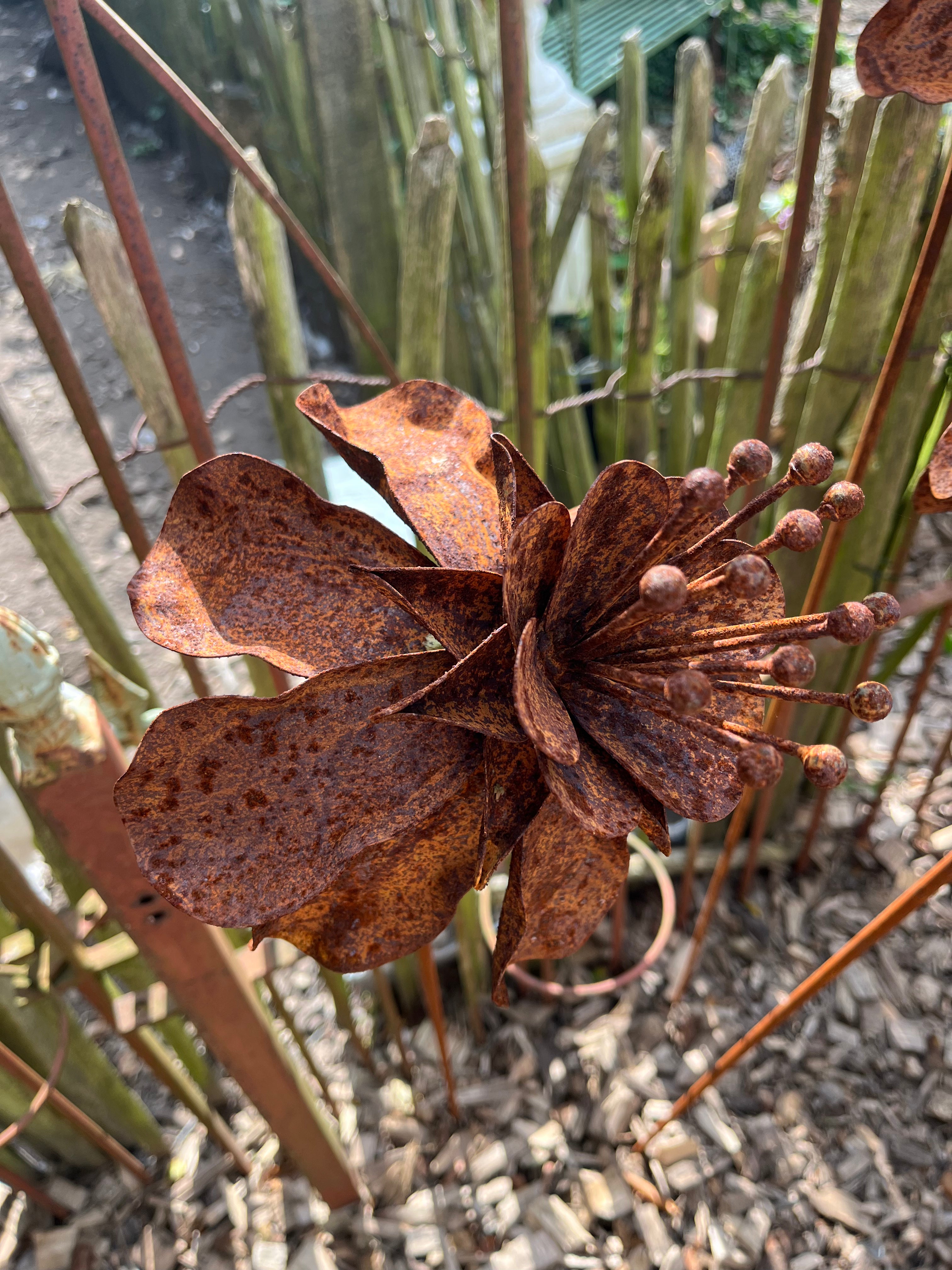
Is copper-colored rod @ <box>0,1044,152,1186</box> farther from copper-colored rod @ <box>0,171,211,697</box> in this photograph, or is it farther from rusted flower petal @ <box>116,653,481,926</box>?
rusted flower petal @ <box>116,653,481,926</box>

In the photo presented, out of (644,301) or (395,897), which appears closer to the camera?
(395,897)

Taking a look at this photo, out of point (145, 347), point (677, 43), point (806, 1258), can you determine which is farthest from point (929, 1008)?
point (677, 43)

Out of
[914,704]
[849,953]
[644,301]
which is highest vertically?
[644,301]

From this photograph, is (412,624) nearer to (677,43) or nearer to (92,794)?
(92,794)

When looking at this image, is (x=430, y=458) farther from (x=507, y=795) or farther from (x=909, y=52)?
(x=909, y=52)

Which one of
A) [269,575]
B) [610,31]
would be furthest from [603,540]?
[610,31]

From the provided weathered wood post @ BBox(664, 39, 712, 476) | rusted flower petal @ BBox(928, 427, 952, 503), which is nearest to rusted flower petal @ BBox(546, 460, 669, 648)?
rusted flower petal @ BBox(928, 427, 952, 503)
